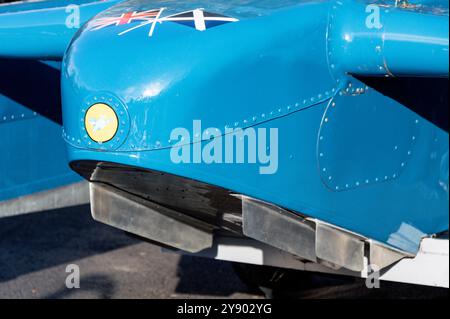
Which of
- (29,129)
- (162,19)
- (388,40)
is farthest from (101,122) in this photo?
(29,129)

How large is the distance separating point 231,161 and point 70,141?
71cm

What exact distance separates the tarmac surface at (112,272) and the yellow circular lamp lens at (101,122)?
9.19 feet

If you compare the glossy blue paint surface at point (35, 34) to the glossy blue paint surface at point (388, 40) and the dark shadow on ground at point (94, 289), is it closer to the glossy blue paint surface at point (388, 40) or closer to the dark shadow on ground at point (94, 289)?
the glossy blue paint surface at point (388, 40)

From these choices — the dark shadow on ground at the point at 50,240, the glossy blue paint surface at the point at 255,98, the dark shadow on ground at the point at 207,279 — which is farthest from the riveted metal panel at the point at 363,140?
the dark shadow on ground at the point at 50,240

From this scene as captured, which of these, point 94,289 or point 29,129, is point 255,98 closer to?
point 29,129

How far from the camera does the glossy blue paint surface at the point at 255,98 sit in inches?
145

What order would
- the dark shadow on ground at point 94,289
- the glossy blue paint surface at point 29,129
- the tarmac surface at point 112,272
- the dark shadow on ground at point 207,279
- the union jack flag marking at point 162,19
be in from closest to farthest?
1. the union jack flag marking at point 162,19
2. the glossy blue paint surface at point 29,129
3. the dark shadow on ground at point 94,289
4. the tarmac surface at point 112,272
5. the dark shadow on ground at point 207,279

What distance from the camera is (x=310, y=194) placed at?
163 inches

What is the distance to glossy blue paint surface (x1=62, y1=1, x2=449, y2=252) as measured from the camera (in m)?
3.69

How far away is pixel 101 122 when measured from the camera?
12.2 ft

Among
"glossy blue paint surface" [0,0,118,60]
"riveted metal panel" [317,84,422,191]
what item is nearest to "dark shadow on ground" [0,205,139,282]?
"glossy blue paint surface" [0,0,118,60]

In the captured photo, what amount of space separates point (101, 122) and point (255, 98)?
67 centimetres
